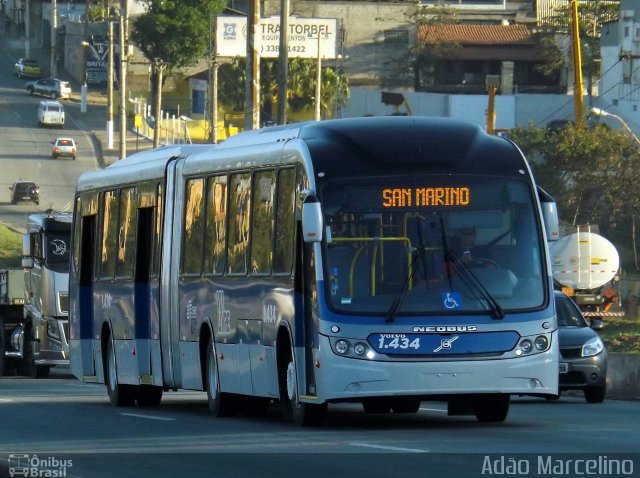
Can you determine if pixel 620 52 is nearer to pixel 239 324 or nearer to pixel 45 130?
pixel 45 130

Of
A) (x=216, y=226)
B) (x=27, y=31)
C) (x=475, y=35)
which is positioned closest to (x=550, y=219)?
(x=216, y=226)

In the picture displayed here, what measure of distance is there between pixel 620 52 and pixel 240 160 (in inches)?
2956

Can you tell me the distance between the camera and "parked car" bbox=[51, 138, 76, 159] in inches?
3730

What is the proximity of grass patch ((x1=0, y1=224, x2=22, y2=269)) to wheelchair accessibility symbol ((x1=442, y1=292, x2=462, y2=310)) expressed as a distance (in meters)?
41.6

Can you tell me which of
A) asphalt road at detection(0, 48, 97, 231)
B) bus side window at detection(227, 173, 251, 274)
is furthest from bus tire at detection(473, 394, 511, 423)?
asphalt road at detection(0, 48, 97, 231)

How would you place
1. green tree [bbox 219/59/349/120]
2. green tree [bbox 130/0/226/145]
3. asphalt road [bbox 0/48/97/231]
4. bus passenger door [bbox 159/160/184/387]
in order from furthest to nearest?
1. green tree [bbox 130/0/226/145]
2. green tree [bbox 219/59/349/120]
3. asphalt road [bbox 0/48/97/231]
4. bus passenger door [bbox 159/160/184/387]

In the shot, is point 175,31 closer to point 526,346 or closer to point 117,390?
point 117,390

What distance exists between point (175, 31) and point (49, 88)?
33.7ft

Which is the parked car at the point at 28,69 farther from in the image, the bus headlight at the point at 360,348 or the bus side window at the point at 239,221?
the bus headlight at the point at 360,348

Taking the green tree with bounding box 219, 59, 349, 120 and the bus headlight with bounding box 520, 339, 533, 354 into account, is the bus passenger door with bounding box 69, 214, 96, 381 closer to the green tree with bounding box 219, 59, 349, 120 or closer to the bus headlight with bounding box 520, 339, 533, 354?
the bus headlight with bounding box 520, 339, 533, 354

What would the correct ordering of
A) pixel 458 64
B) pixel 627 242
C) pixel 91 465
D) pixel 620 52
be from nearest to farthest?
pixel 91 465, pixel 627 242, pixel 620 52, pixel 458 64

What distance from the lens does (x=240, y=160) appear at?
18.2 meters

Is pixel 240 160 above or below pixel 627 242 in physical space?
above

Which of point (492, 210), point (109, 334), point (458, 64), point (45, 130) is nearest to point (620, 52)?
point (458, 64)
